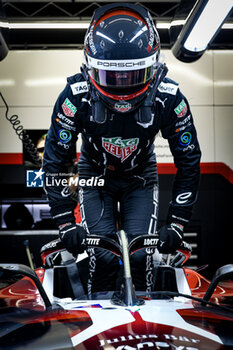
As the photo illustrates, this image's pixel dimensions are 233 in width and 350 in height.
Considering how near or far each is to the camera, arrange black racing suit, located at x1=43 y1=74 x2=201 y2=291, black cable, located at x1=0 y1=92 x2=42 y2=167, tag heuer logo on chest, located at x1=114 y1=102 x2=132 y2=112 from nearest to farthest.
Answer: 1. tag heuer logo on chest, located at x1=114 y1=102 x2=132 y2=112
2. black racing suit, located at x1=43 y1=74 x2=201 y2=291
3. black cable, located at x1=0 y1=92 x2=42 y2=167

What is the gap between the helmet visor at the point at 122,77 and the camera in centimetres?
221

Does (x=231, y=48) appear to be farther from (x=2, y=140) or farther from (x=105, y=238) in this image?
(x=105, y=238)

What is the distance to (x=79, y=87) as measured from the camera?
2479 mm

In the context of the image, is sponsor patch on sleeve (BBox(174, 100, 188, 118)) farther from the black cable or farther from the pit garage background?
the black cable

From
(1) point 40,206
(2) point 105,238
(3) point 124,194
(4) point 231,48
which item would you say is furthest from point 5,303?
(4) point 231,48

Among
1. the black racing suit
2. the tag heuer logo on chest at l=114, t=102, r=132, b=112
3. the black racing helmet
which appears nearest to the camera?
the black racing helmet

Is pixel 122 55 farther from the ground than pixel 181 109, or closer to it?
farther from the ground

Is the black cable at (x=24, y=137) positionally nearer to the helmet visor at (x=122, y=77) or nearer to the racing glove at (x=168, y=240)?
the helmet visor at (x=122, y=77)

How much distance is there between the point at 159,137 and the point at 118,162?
4366 millimetres

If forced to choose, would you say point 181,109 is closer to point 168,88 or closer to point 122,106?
point 168,88

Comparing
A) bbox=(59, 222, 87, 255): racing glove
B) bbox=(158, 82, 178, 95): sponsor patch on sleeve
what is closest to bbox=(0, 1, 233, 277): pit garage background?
bbox=(158, 82, 178, 95): sponsor patch on sleeve

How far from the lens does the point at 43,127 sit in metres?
7.00

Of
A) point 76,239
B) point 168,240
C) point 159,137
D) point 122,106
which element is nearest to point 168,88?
point 122,106

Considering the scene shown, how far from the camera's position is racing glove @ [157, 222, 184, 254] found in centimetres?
209
